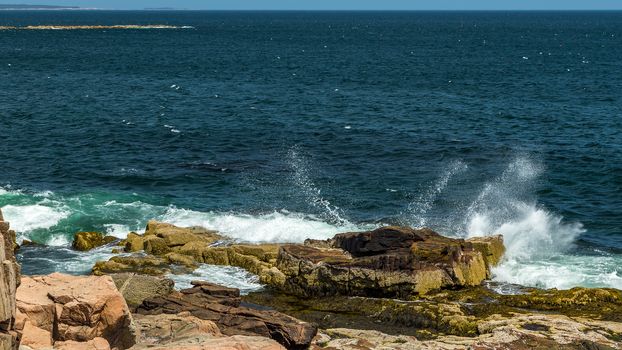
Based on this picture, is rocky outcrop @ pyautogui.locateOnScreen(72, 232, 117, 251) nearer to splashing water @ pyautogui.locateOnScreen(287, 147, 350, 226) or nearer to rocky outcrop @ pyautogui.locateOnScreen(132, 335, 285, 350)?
splashing water @ pyautogui.locateOnScreen(287, 147, 350, 226)

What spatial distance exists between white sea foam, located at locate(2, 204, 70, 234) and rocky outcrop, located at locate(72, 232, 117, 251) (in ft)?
12.6

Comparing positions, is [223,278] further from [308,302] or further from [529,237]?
[529,237]

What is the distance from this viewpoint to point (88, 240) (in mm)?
43938

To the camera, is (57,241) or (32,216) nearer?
(57,241)

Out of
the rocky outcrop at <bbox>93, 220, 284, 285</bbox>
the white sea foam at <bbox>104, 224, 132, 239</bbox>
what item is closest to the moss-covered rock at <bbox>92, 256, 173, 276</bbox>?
the rocky outcrop at <bbox>93, 220, 284, 285</bbox>

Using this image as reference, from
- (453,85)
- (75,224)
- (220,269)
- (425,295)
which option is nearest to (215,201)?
(75,224)

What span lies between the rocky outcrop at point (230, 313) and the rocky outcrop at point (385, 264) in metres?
4.22

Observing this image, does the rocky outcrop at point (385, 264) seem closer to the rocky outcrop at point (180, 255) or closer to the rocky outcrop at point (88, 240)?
the rocky outcrop at point (180, 255)

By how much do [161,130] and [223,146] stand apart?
9502 mm

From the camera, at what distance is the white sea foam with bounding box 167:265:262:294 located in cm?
3691

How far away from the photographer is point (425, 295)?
34.8m

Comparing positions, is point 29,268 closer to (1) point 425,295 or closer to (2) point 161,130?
(1) point 425,295

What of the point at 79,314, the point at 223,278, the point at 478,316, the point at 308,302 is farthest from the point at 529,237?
the point at 79,314

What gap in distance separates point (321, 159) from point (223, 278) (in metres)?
27.1
